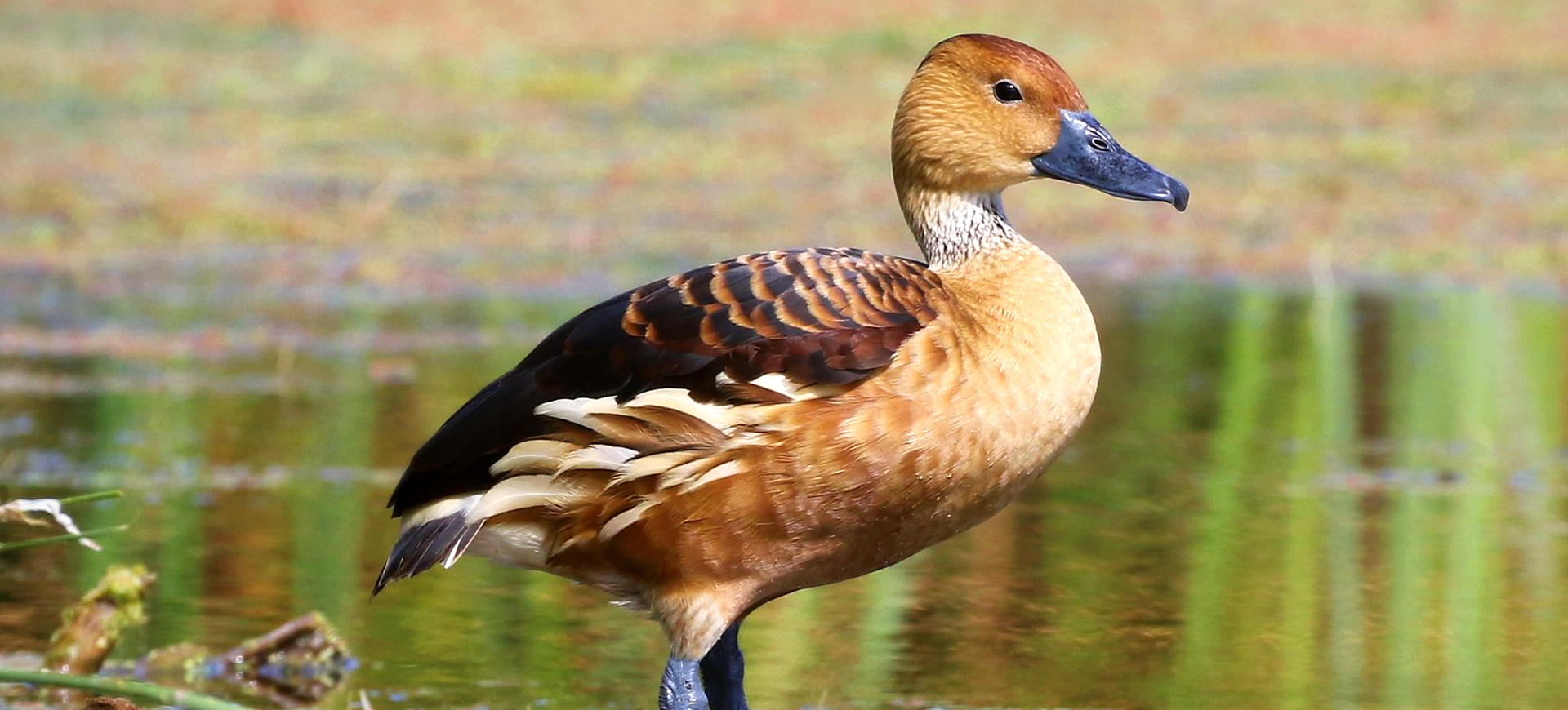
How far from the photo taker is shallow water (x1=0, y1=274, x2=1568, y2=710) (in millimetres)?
6141

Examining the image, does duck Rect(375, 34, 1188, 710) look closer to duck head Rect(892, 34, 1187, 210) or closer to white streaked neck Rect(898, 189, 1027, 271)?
white streaked neck Rect(898, 189, 1027, 271)

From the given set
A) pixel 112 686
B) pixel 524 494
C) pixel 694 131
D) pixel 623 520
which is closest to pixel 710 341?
pixel 623 520

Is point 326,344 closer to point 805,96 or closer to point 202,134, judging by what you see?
point 202,134

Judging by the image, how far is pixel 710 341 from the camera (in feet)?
16.8

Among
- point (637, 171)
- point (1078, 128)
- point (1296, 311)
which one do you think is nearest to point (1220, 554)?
point (1078, 128)

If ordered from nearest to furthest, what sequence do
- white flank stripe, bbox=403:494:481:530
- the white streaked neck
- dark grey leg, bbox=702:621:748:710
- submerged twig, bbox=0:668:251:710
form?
submerged twig, bbox=0:668:251:710 < white flank stripe, bbox=403:494:481:530 < dark grey leg, bbox=702:621:748:710 < the white streaked neck

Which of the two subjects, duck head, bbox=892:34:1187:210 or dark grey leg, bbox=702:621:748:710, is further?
duck head, bbox=892:34:1187:210

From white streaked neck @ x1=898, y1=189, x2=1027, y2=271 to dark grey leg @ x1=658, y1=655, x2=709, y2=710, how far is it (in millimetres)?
1153

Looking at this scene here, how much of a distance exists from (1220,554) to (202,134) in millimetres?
12857

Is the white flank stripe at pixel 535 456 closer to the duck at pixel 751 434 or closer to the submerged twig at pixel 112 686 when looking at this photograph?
the duck at pixel 751 434

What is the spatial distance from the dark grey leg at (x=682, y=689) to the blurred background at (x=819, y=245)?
0.62 m

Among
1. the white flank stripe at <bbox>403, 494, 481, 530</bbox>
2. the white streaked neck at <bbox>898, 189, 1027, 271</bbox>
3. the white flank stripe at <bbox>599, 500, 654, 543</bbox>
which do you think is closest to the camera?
the white flank stripe at <bbox>599, 500, 654, 543</bbox>

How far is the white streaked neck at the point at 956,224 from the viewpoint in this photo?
5.62 m

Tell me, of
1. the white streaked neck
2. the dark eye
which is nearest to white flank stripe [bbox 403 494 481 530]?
the white streaked neck
